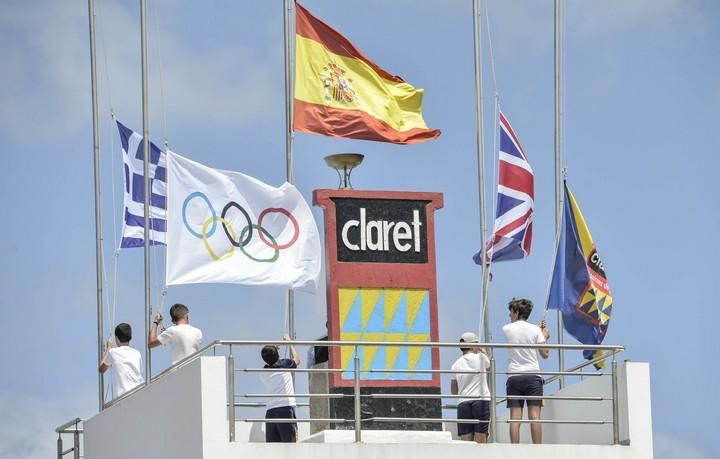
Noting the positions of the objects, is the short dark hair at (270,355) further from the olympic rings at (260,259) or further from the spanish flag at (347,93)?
the spanish flag at (347,93)

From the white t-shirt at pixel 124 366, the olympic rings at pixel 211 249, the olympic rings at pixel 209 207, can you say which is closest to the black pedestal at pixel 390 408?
the olympic rings at pixel 211 249

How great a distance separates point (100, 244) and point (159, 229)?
104 centimetres

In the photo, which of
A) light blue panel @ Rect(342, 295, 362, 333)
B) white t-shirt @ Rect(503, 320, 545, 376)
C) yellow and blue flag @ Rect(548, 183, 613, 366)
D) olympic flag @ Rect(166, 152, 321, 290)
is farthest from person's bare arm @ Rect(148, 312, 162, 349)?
yellow and blue flag @ Rect(548, 183, 613, 366)

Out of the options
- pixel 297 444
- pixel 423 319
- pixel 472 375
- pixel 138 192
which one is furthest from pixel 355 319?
pixel 138 192

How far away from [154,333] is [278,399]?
2.65m

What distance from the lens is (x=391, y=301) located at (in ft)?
95.8

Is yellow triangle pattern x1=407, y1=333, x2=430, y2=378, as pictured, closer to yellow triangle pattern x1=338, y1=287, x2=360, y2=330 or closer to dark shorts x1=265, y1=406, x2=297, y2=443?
yellow triangle pattern x1=338, y1=287, x2=360, y2=330

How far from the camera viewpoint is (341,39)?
108ft

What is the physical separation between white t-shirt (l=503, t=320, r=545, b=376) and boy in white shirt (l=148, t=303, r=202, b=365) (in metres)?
4.10

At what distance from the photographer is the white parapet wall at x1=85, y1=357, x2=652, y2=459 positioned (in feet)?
86.9

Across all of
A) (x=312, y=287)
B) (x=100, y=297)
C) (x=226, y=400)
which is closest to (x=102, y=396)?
(x=100, y=297)

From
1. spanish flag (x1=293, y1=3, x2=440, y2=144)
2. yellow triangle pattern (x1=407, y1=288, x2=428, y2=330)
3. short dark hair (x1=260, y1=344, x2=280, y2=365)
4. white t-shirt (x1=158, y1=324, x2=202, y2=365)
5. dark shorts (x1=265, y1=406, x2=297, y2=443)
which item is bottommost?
dark shorts (x1=265, y1=406, x2=297, y2=443)

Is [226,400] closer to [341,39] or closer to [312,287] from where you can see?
[312,287]

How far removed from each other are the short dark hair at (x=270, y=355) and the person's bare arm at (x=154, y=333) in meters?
1.84
